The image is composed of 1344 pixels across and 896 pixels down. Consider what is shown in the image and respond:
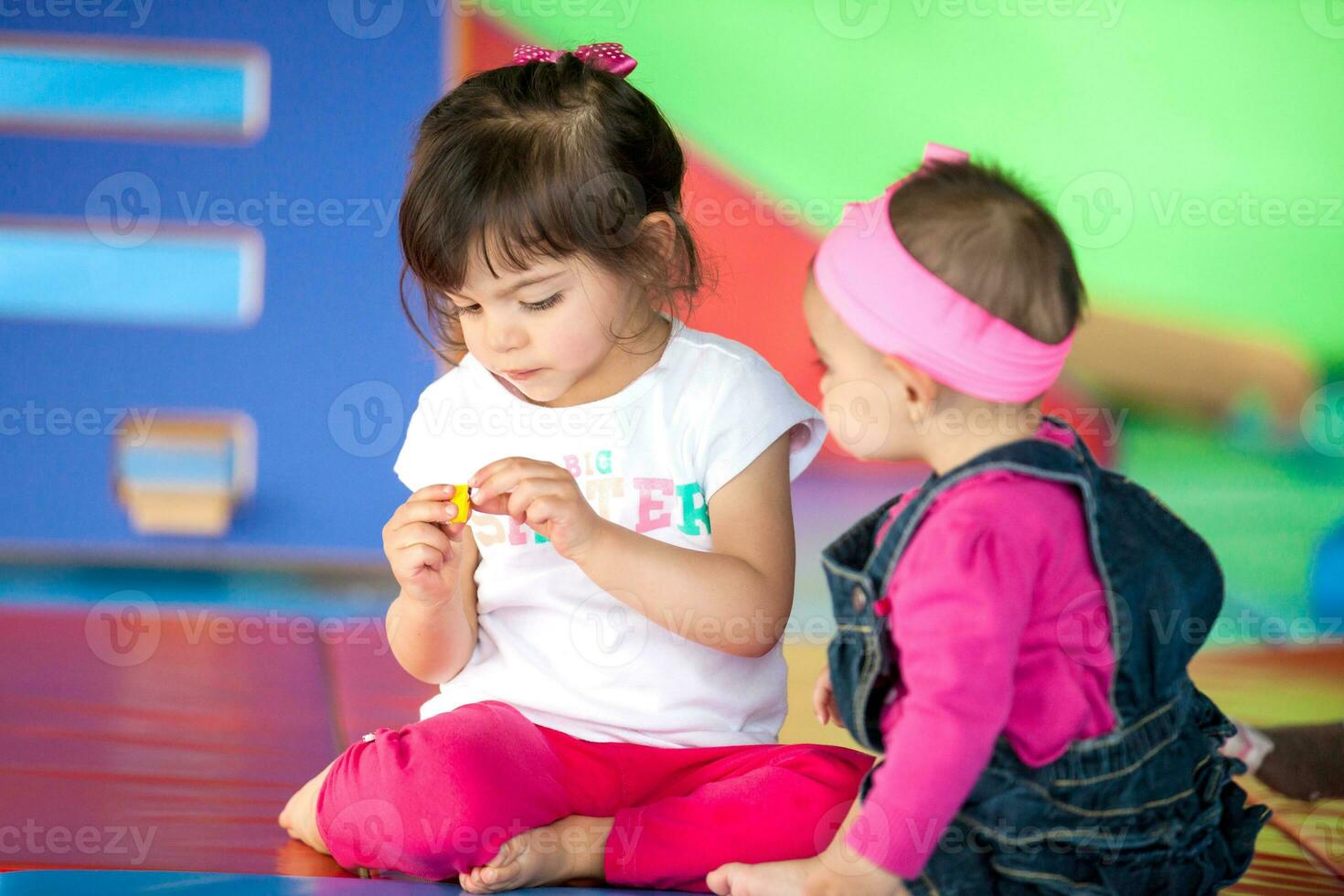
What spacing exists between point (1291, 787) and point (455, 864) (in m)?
0.86

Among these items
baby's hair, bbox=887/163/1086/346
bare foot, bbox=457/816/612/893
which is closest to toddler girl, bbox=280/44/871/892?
bare foot, bbox=457/816/612/893

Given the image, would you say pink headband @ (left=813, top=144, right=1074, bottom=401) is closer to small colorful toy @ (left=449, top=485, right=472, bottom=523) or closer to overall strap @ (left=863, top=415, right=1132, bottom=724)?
overall strap @ (left=863, top=415, right=1132, bottom=724)

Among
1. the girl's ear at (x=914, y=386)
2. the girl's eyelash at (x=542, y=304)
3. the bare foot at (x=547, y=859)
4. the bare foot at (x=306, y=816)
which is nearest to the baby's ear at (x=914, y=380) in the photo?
the girl's ear at (x=914, y=386)

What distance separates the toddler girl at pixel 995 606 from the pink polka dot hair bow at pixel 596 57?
45cm

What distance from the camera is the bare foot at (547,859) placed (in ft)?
3.96

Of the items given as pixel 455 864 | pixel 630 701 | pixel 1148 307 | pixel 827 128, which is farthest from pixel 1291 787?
pixel 827 128

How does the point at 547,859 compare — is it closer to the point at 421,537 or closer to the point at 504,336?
the point at 421,537

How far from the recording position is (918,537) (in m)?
1.02

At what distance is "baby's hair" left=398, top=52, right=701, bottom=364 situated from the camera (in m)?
1.28

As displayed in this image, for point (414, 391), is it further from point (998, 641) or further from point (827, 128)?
point (998, 641)

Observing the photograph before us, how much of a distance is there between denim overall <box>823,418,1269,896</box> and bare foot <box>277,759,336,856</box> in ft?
1.73

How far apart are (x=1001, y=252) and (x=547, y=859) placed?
0.61 metres

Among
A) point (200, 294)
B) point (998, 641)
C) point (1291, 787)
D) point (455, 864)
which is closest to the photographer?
point (998, 641)

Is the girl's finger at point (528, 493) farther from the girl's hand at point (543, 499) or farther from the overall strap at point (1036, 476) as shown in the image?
the overall strap at point (1036, 476)
